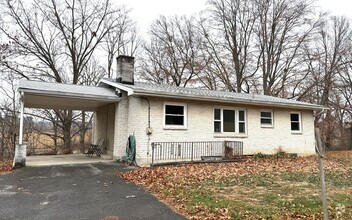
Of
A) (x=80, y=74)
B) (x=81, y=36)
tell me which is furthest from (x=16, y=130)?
(x=81, y=36)

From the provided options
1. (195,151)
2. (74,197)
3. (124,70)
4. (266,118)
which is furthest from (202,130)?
(74,197)

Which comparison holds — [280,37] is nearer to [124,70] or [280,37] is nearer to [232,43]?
[232,43]

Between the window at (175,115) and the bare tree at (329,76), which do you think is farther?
the bare tree at (329,76)

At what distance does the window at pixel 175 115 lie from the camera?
1297cm

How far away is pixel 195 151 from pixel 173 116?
201cm

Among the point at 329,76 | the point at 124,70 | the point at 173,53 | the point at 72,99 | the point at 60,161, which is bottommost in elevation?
the point at 60,161

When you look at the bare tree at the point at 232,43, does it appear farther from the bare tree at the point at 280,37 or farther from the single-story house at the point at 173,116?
the single-story house at the point at 173,116

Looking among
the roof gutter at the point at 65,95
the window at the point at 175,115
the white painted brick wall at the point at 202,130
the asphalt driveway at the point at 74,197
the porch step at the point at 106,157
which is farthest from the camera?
the porch step at the point at 106,157

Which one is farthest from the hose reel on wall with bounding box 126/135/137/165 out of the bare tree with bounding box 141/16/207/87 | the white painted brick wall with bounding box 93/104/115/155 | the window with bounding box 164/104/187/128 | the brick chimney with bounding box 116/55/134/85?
the bare tree with bounding box 141/16/207/87

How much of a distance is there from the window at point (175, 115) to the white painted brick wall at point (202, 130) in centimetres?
24

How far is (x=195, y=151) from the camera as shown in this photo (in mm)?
13469

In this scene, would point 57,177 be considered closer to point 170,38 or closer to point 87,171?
point 87,171

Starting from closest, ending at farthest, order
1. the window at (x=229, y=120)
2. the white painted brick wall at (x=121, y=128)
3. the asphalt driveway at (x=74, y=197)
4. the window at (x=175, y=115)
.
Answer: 1. the asphalt driveway at (x=74, y=197)
2. the window at (x=175, y=115)
3. the white painted brick wall at (x=121, y=128)
4. the window at (x=229, y=120)

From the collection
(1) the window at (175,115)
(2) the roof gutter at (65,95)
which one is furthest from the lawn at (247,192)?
(2) the roof gutter at (65,95)
